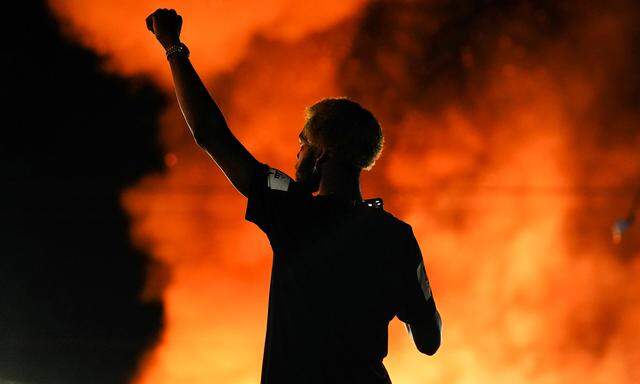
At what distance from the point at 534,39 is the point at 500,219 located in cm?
187

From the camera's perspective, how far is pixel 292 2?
17.4 ft

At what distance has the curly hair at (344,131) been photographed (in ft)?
4.57

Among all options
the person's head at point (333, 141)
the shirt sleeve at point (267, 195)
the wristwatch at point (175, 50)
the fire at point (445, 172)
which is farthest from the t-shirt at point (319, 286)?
the fire at point (445, 172)

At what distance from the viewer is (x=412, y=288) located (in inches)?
55.6

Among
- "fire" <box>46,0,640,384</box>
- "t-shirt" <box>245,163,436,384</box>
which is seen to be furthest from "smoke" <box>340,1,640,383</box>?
"t-shirt" <box>245,163,436,384</box>

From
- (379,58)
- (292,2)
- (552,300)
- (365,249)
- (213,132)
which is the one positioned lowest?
(365,249)

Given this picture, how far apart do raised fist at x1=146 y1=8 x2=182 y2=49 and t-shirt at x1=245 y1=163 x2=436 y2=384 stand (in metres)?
0.41

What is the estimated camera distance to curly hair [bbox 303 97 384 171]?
54.9 inches

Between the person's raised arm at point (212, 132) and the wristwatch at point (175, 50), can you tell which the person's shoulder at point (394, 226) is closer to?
the person's raised arm at point (212, 132)

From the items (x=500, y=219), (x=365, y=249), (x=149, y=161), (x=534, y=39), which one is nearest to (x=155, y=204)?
(x=149, y=161)

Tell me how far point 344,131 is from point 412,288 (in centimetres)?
44

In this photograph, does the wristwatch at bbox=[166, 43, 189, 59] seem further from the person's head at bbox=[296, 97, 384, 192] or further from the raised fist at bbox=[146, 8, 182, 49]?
the person's head at bbox=[296, 97, 384, 192]

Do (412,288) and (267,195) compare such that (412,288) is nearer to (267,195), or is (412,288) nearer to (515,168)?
(267,195)

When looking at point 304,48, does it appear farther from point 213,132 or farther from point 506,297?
point 213,132
